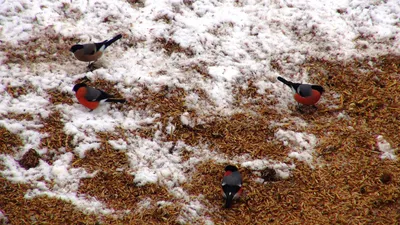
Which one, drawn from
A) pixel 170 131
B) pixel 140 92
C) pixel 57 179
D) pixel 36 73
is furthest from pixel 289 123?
pixel 36 73

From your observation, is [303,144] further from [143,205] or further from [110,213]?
[110,213]

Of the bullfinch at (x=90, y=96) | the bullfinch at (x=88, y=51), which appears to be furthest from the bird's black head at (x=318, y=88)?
the bullfinch at (x=88, y=51)

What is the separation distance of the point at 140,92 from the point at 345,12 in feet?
13.1

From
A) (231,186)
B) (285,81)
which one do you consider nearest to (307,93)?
(285,81)

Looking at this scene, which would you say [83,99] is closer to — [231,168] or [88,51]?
[88,51]

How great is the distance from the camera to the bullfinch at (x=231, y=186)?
3615 mm

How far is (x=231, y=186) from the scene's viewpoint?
3.62 m

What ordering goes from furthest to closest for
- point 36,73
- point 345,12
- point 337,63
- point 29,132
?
point 345,12 < point 337,63 < point 36,73 < point 29,132

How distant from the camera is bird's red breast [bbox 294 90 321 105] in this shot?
4.51m

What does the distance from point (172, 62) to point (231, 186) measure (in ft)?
7.75

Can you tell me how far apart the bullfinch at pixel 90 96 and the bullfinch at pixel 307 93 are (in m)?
2.60

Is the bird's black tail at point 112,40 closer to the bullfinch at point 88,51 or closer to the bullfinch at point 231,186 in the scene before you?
the bullfinch at point 88,51

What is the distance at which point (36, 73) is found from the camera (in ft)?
15.4

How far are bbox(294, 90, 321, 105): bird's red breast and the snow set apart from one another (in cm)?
25
